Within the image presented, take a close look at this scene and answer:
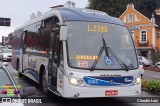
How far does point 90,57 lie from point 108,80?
2.78ft

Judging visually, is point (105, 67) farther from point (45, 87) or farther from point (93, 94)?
point (45, 87)

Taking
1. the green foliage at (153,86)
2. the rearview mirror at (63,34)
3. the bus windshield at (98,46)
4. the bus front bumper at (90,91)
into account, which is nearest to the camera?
the bus front bumper at (90,91)

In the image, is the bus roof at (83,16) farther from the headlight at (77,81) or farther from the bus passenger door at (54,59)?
the headlight at (77,81)

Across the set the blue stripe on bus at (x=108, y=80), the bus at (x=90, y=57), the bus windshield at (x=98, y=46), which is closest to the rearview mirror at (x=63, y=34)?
the bus at (x=90, y=57)

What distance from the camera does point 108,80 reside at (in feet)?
Answer: 31.3

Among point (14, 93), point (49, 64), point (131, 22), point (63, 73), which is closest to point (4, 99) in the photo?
Result: point (14, 93)

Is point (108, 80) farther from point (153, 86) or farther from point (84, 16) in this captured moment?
point (153, 86)

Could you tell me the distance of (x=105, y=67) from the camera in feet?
31.7

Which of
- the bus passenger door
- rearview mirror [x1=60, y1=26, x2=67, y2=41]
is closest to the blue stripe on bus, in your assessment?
rearview mirror [x1=60, y1=26, x2=67, y2=41]

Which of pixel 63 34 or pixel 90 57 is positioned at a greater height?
pixel 63 34

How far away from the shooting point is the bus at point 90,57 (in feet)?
30.8

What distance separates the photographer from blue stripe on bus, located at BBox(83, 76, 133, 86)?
9359 mm

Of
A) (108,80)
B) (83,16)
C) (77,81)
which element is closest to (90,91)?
(77,81)

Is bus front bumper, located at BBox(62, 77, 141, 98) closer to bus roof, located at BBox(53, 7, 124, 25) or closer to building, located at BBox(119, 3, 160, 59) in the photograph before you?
bus roof, located at BBox(53, 7, 124, 25)
